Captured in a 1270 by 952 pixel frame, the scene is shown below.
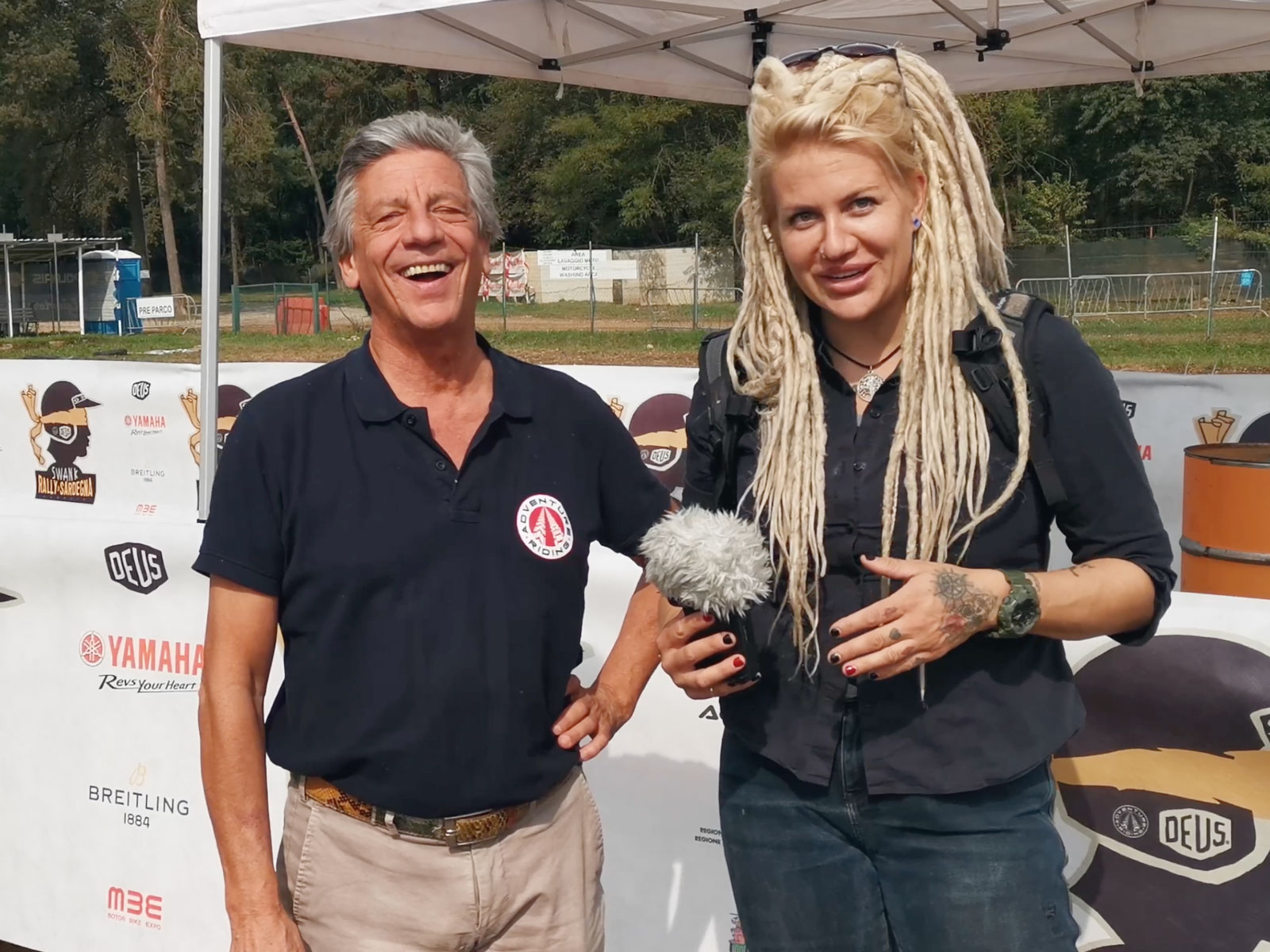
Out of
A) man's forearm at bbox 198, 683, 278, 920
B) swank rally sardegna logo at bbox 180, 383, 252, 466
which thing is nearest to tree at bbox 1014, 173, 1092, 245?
swank rally sardegna logo at bbox 180, 383, 252, 466

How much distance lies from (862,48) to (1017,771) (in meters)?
1.02

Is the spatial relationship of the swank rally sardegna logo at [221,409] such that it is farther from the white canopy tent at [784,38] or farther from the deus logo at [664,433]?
the deus logo at [664,433]

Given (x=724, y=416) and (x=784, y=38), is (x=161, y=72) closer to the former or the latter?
(x=784, y=38)

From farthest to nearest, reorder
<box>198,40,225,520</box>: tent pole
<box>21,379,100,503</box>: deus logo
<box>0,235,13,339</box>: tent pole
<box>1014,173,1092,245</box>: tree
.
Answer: <box>1014,173,1092,245</box>: tree → <box>0,235,13,339</box>: tent pole → <box>21,379,100,503</box>: deus logo → <box>198,40,225,520</box>: tent pole

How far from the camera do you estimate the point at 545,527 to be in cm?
198

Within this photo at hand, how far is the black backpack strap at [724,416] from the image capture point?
5.80 feet

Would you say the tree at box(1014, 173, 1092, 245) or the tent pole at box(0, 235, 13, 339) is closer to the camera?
the tent pole at box(0, 235, 13, 339)

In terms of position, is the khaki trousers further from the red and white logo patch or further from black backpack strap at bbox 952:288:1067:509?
black backpack strap at bbox 952:288:1067:509

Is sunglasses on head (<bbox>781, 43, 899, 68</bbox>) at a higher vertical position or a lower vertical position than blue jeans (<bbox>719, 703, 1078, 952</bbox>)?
higher

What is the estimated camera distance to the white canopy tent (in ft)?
20.8

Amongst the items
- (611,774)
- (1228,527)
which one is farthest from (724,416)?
(1228,527)

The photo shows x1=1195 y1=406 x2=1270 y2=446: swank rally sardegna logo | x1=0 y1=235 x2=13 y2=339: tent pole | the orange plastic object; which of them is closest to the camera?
x1=1195 y1=406 x2=1270 y2=446: swank rally sardegna logo

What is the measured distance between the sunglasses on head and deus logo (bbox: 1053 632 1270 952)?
139 centimetres

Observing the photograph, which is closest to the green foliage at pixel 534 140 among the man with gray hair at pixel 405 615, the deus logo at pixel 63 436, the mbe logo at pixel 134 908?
the deus logo at pixel 63 436
